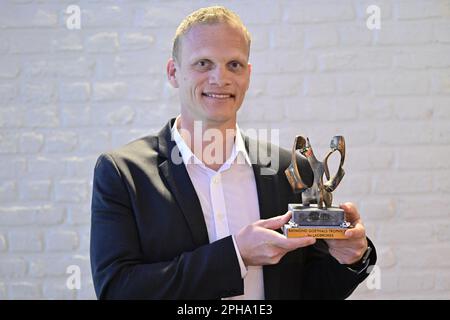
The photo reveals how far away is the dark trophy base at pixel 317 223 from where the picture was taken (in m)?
1.08

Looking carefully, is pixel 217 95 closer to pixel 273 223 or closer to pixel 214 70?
pixel 214 70

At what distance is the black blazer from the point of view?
1072mm

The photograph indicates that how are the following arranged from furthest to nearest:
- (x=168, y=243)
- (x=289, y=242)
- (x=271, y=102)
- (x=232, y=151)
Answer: (x=271, y=102) → (x=232, y=151) → (x=168, y=243) → (x=289, y=242)

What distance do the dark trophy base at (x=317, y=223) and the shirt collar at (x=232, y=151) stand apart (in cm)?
20

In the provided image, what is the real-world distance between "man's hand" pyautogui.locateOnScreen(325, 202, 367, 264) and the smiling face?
0.33 meters

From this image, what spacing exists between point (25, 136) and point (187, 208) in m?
0.96

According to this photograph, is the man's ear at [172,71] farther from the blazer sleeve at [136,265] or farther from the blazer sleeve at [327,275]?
the blazer sleeve at [327,275]

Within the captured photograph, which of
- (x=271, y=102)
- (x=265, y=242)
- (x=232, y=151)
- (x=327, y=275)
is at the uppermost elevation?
(x=271, y=102)

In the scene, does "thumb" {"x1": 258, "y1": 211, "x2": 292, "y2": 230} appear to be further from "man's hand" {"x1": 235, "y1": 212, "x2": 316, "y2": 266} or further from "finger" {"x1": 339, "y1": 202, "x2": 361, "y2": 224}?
"finger" {"x1": 339, "y1": 202, "x2": 361, "y2": 224}

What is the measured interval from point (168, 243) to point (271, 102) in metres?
0.87

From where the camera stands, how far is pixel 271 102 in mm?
1887

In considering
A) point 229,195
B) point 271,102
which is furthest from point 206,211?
point 271,102

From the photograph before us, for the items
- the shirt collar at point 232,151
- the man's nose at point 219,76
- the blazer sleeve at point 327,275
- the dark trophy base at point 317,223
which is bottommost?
the blazer sleeve at point 327,275

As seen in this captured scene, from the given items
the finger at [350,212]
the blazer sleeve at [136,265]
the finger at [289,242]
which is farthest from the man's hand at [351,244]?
the blazer sleeve at [136,265]
